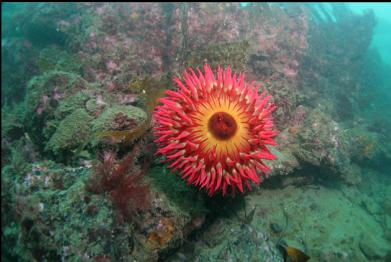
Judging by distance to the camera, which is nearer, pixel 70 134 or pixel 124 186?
pixel 124 186

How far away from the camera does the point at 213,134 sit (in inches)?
Result: 128

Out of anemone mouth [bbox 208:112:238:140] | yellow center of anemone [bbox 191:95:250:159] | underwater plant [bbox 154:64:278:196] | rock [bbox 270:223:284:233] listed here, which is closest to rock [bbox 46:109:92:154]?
underwater plant [bbox 154:64:278:196]

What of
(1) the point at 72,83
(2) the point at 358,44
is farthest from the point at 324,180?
(2) the point at 358,44

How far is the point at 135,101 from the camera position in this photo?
17.6 feet

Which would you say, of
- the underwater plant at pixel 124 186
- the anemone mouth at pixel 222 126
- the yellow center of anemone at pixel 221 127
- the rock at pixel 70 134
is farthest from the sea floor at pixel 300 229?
the rock at pixel 70 134

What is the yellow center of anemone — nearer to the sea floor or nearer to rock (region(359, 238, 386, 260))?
the sea floor

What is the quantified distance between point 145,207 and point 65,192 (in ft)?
3.44

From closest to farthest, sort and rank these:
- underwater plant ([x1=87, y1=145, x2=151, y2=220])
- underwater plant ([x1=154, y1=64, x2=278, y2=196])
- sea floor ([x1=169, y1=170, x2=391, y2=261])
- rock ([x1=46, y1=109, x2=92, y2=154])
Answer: underwater plant ([x1=154, y1=64, x2=278, y2=196])
underwater plant ([x1=87, y1=145, x2=151, y2=220])
sea floor ([x1=169, y1=170, x2=391, y2=261])
rock ([x1=46, y1=109, x2=92, y2=154])

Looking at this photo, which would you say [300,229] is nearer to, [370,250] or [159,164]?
[370,250]

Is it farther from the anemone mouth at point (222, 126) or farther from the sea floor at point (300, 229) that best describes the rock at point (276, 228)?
the anemone mouth at point (222, 126)

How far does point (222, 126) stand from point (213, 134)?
0.48 ft

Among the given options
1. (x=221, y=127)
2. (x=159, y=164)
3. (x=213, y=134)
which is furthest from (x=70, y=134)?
(x=221, y=127)

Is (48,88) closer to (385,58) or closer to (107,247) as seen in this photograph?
(107,247)

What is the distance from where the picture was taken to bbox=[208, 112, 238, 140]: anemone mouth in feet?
10.5
